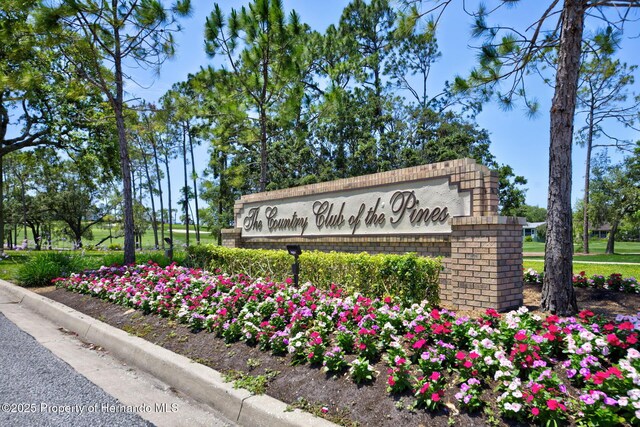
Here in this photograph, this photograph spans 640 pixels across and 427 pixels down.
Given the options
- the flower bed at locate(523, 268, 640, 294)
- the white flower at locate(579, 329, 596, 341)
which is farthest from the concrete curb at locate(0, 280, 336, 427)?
the flower bed at locate(523, 268, 640, 294)

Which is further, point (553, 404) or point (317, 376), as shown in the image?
point (317, 376)

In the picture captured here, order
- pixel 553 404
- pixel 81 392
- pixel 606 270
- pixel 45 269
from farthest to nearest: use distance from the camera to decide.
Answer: pixel 606 270 → pixel 45 269 → pixel 81 392 → pixel 553 404

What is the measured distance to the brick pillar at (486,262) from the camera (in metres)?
4.80

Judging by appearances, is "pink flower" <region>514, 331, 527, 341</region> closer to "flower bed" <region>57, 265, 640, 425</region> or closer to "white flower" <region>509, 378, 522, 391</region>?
"flower bed" <region>57, 265, 640, 425</region>

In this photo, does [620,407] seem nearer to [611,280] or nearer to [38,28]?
[611,280]

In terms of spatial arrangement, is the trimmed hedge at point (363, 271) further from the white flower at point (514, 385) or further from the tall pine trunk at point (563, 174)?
the white flower at point (514, 385)

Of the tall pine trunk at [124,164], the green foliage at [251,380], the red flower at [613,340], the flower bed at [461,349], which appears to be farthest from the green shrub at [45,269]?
the red flower at [613,340]

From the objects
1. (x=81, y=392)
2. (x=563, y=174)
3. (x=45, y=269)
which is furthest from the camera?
(x=45, y=269)

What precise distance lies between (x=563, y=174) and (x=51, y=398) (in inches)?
210

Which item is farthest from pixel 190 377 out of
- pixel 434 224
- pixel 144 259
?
pixel 144 259

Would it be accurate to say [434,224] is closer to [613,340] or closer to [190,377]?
[613,340]

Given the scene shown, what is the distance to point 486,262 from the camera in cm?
486

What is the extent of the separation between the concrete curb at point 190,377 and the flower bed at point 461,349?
54 cm

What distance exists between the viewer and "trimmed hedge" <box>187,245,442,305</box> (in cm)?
502
